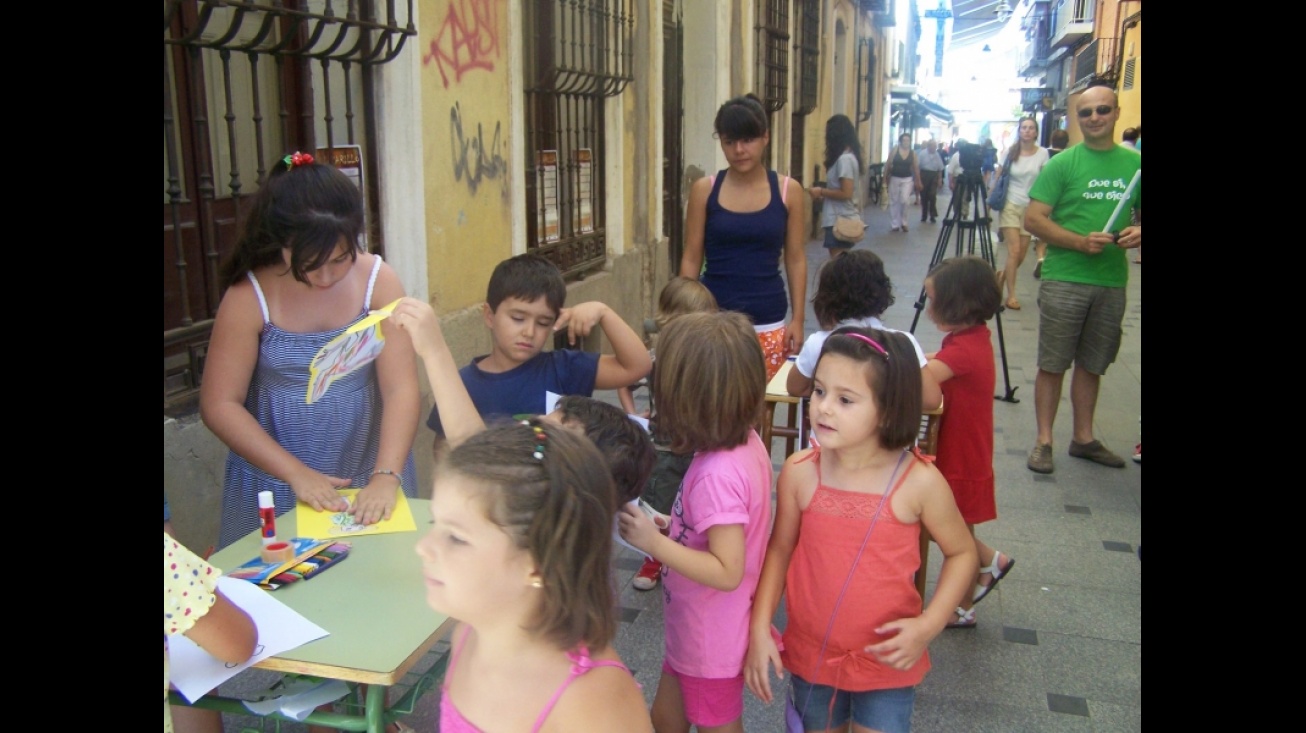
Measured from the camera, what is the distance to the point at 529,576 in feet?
4.92

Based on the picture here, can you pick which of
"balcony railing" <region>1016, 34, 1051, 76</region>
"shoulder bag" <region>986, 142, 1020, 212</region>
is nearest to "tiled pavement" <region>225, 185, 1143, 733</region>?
"shoulder bag" <region>986, 142, 1020, 212</region>

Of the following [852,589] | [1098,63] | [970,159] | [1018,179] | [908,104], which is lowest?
[852,589]

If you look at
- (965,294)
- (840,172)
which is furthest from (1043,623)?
(840,172)

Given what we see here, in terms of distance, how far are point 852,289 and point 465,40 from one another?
2487 mm

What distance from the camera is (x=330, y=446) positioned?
2.59 meters

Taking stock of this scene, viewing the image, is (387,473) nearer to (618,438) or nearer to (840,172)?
(618,438)

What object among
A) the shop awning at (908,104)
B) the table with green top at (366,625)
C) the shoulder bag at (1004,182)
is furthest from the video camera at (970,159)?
the shop awning at (908,104)

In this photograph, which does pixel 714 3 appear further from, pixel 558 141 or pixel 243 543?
pixel 243 543

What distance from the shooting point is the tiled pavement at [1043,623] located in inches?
117

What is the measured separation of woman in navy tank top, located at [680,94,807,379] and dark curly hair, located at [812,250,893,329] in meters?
0.47

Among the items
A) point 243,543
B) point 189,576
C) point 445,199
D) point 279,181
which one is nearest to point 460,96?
point 445,199

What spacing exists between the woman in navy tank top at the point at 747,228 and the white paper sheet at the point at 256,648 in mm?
2458

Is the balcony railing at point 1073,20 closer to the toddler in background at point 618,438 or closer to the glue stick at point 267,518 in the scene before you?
the toddler in background at point 618,438
